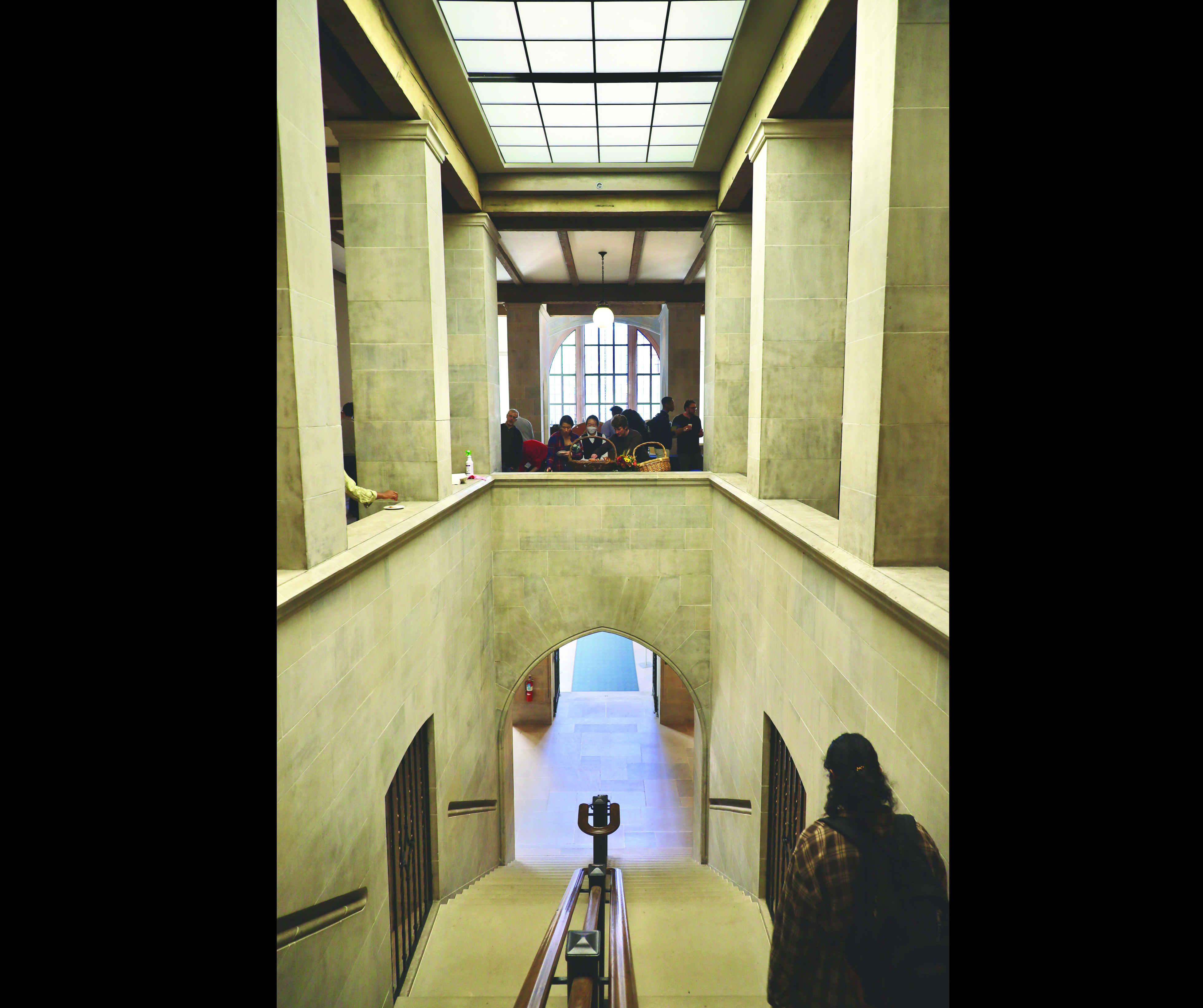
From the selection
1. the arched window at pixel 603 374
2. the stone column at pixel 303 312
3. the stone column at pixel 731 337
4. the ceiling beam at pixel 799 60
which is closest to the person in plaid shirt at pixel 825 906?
the stone column at pixel 303 312

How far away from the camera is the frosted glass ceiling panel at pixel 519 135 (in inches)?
255

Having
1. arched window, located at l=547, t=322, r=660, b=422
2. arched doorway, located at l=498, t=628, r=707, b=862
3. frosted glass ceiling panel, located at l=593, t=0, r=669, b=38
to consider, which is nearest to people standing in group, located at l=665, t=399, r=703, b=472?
arched doorway, located at l=498, t=628, r=707, b=862

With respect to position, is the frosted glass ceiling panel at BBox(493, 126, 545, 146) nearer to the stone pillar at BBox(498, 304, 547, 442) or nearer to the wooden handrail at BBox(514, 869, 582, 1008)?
the wooden handrail at BBox(514, 869, 582, 1008)

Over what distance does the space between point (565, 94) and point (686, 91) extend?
1.01m

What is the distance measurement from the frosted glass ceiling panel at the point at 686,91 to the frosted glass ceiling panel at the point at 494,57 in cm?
117

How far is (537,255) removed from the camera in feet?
36.5

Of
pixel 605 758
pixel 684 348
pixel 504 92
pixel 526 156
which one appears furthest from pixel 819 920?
pixel 684 348

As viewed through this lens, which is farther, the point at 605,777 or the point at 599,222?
the point at 605,777

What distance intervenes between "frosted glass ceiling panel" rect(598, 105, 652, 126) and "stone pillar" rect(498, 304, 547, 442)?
779 cm

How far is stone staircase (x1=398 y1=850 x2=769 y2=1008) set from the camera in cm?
413

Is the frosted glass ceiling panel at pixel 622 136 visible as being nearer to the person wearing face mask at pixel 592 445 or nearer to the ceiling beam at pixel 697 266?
the ceiling beam at pixel 697 266

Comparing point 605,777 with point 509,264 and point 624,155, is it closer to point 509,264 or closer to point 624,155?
point 509,264
